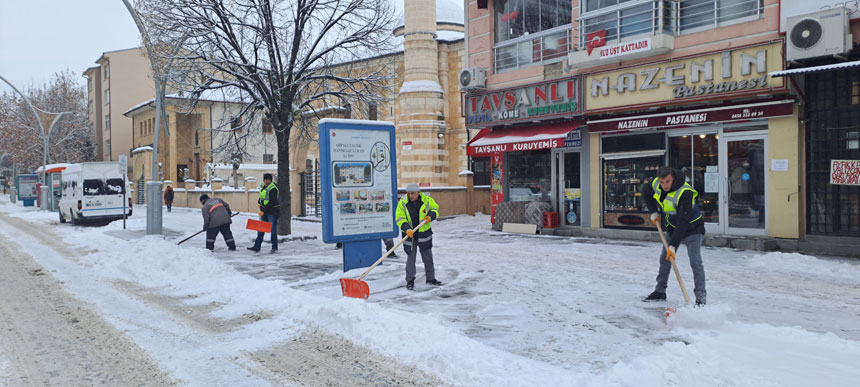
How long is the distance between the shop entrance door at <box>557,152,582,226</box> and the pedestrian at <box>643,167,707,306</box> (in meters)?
9.91

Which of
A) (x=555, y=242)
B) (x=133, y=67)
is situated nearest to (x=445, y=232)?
(x=555, y=242)

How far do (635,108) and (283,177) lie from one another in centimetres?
969

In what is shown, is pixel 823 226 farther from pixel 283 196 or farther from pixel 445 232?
pixel 283 196

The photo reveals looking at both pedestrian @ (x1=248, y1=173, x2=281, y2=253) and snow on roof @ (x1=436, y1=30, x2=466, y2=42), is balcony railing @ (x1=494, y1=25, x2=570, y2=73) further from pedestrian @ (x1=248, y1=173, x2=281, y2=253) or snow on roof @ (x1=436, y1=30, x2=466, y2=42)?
snow on roof @ (x1=436, y1=30, x2=466, y2=42)

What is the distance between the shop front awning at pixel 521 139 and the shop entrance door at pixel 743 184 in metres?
4.18

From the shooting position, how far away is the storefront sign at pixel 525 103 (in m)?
16.9

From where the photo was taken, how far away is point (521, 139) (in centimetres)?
1775

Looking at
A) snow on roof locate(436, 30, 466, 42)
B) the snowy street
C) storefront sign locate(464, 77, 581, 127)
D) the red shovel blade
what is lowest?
the snowy street

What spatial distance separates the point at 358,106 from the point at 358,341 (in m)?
12.5

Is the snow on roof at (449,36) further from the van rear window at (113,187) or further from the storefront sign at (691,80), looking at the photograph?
the van rear window at (113,187)

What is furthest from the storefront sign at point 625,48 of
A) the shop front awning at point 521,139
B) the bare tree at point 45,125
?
the bare tree at point 45,125

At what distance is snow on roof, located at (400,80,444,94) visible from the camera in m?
29.8

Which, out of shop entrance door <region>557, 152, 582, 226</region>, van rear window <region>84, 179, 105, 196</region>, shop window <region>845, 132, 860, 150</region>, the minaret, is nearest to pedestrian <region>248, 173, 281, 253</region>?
shop entrance door <region>557, 152, 582, 226</region>

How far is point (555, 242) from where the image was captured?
15.7 meters
